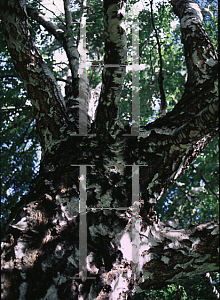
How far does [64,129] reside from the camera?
2.82 metres

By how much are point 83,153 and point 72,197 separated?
0.50 metres

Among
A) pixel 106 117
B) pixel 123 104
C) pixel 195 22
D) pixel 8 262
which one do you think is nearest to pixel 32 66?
pixel 106 117

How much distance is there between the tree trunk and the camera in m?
1.76

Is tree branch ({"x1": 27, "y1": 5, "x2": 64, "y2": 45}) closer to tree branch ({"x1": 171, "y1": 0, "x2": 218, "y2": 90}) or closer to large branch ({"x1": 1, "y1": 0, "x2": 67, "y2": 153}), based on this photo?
large branch ({"x1": 1, "y1": 0, "x2": 67, "y2": 153})

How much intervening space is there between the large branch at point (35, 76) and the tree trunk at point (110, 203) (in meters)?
0.02

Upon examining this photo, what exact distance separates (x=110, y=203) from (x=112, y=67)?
1076mm

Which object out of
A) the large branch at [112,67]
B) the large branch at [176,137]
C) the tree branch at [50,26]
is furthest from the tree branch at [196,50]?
the tree branch at [50,26]

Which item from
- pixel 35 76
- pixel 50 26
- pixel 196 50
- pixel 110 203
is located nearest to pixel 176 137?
pixel 110 203

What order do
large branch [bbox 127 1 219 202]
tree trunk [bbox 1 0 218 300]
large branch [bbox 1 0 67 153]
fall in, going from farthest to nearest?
large branch [bbox 1 0 67 153] < large branch [bbox 127 1 219 202] < tree trunk [bbox 1 0 218 300]

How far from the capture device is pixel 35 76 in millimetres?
2980

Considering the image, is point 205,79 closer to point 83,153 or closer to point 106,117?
point 106,117

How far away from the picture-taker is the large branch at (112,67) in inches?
77.8

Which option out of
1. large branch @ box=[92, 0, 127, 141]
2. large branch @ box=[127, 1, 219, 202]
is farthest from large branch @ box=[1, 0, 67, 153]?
large branch @ box=[127, 1, 219, 202]

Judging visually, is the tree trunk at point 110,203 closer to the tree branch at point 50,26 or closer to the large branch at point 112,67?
the large branch at point 112,67
